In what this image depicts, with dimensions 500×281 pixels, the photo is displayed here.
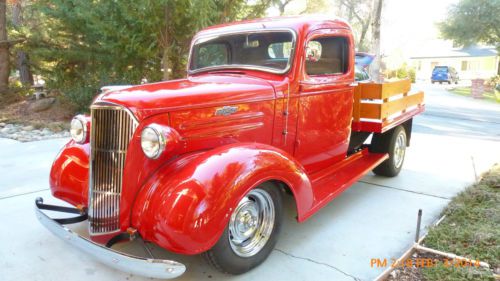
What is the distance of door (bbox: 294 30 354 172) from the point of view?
3.31 meters

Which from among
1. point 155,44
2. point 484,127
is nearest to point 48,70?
point 155,44

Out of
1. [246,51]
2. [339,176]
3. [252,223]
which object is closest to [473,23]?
[339,176]

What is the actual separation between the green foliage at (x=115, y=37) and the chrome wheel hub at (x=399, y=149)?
4781 mm

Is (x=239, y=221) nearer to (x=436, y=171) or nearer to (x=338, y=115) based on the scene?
(x=338, y=115)

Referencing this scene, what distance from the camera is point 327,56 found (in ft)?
12.0

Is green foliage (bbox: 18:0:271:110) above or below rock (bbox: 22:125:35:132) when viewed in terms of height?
above

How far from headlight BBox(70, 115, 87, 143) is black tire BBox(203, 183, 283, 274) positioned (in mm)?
1316

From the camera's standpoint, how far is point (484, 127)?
29.0 ft

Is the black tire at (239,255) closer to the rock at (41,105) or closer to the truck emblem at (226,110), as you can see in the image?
the truck emblem at (226,110)

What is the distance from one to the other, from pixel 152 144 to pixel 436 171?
4.30 m

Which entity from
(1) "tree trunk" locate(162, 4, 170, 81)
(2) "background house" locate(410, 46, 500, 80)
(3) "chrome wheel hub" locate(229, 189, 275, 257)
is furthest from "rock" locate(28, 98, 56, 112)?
(2) "background house" locate(410, 46, 500, 80)

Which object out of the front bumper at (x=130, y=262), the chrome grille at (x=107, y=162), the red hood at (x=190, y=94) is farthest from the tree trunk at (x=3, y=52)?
the front bumper at (x=130, y=262)

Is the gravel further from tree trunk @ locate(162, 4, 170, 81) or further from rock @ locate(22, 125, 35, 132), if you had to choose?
tree trunk @ locate(162, 4, 170, 81)

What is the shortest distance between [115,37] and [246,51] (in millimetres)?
6197
